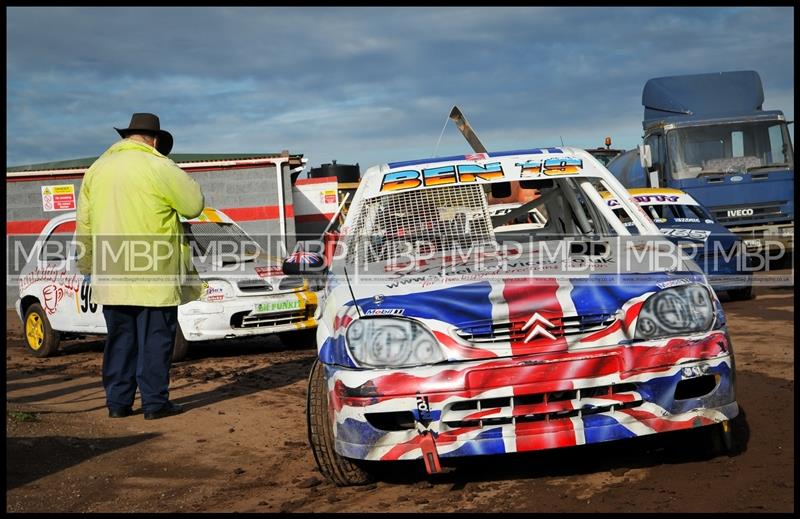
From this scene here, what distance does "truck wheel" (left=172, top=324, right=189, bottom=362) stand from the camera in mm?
9384

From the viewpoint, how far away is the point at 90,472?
4.99 meters

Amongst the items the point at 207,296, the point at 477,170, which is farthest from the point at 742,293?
the point at 477,170

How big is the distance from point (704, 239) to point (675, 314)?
28.8 ft

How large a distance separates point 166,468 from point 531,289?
6.94 ft

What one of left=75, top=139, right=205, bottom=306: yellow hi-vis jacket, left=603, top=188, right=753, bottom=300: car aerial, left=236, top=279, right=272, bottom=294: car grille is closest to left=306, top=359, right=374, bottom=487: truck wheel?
left=75, top=139, right=205, bottom=306: yellow hi-vis jacket

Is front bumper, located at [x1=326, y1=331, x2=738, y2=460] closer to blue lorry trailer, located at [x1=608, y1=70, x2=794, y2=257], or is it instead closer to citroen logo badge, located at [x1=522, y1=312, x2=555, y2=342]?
citroen logo badge, located at [x1=522, y1=312, x2=555, y2=342]

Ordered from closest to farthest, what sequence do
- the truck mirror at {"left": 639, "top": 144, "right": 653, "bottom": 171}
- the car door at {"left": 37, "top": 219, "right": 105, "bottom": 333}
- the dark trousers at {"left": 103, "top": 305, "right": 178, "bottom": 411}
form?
the dark trousers at {"left": 103, "top": 305, "right": 178, "bottom": 411} → the car door at {"left": 37, "top": 219, "right": 105, "bottom": 333} → the truck mirror at {"left": 639, "top": 144, "right": 653, "bottom": 171}

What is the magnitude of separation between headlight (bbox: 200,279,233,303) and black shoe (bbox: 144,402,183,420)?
2.65 meters

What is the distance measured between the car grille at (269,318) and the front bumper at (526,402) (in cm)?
522

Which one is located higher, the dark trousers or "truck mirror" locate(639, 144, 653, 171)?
"truck mirror" locate(639, 144, 653, 171)

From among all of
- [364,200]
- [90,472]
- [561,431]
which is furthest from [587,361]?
[90,472]

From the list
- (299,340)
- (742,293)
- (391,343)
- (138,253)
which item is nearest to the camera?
(391,343)

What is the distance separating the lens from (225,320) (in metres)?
9.30

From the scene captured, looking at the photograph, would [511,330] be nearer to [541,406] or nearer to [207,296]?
[541,406]
